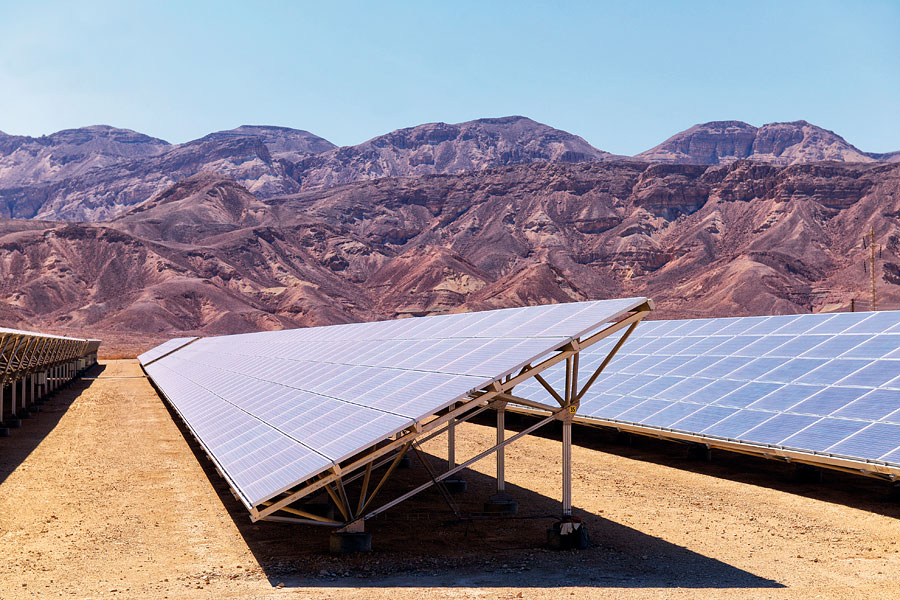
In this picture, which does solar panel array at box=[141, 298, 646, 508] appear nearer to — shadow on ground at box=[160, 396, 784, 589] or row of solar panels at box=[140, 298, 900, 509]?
row of solar panels at box=[140, 298, 900, 509]

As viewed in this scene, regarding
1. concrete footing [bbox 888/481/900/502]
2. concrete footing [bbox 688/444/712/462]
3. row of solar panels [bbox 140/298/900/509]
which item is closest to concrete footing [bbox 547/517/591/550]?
row of solar panels [bbox 140/298/900/509]

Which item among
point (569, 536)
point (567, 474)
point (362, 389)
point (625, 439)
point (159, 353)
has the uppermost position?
point (362, 389)

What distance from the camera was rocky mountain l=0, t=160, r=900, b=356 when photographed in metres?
127

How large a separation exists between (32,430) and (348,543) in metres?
22.6

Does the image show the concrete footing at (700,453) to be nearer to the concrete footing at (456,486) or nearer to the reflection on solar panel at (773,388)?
the reflection on solar panel at (773,388)

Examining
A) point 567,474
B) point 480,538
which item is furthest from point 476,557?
point 567,474

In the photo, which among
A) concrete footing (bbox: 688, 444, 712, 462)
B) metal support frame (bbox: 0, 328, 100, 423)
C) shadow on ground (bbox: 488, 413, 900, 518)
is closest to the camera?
shadow on ground (bbox: 488, 413, 900, 518)

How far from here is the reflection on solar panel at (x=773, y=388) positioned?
58.1 ft

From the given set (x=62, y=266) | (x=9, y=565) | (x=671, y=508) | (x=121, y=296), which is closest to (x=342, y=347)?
(x=671, y=508)

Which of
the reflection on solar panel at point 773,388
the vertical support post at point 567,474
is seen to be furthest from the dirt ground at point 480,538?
the reflection on solar panel at point 773,388

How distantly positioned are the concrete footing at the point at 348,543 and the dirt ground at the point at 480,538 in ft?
0.68

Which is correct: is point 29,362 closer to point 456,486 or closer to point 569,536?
point 456,486

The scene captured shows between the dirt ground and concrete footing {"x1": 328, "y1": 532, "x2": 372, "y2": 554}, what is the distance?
0.68ft

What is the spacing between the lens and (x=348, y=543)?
1288 cm
